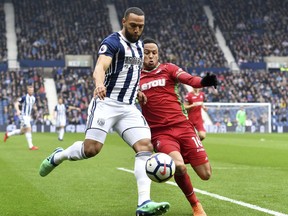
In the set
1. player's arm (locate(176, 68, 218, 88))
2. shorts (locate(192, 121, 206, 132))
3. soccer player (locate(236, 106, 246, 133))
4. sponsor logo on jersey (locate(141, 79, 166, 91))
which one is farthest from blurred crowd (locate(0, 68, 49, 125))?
player's arm (locate(176, 68, 218, 88))

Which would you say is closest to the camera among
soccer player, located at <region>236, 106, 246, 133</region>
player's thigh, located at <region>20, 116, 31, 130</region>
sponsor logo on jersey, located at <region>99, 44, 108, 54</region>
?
sponsor logo on jersey, located at <region>99, 44, 108, 54</region>

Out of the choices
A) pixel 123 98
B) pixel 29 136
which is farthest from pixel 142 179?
pixel 29 136

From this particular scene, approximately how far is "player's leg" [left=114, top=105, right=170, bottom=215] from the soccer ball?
0.70ft

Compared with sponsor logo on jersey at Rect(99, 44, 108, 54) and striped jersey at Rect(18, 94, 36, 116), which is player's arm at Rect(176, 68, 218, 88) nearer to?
sponsor logo on jersey at Rect(99, 44, 108, 54)

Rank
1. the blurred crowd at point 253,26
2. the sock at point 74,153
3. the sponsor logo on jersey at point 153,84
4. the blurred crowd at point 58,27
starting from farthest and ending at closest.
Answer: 1. the blurred crowd at point 253,26
2. the blurred crowd at point 58,27
3. the sponsor logo on jersey at point 153,84
4. the sock at point 74,153

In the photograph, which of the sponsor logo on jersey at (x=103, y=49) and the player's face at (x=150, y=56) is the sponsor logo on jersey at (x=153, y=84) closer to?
the player's face at (x=150, y=56)

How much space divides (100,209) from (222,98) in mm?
42172

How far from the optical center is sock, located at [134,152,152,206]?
7.06 m

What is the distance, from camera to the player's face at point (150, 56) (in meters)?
7.88

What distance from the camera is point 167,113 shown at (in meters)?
8.09

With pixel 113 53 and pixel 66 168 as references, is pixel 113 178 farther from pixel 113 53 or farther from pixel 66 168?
pixel 113 53

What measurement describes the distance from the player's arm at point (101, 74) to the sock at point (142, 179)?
2.93ft

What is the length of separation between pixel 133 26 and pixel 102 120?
1.15 metres

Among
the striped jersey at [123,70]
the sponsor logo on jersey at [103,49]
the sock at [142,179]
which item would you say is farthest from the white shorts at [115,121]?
the sponsor logo on jersey at [103,49]
